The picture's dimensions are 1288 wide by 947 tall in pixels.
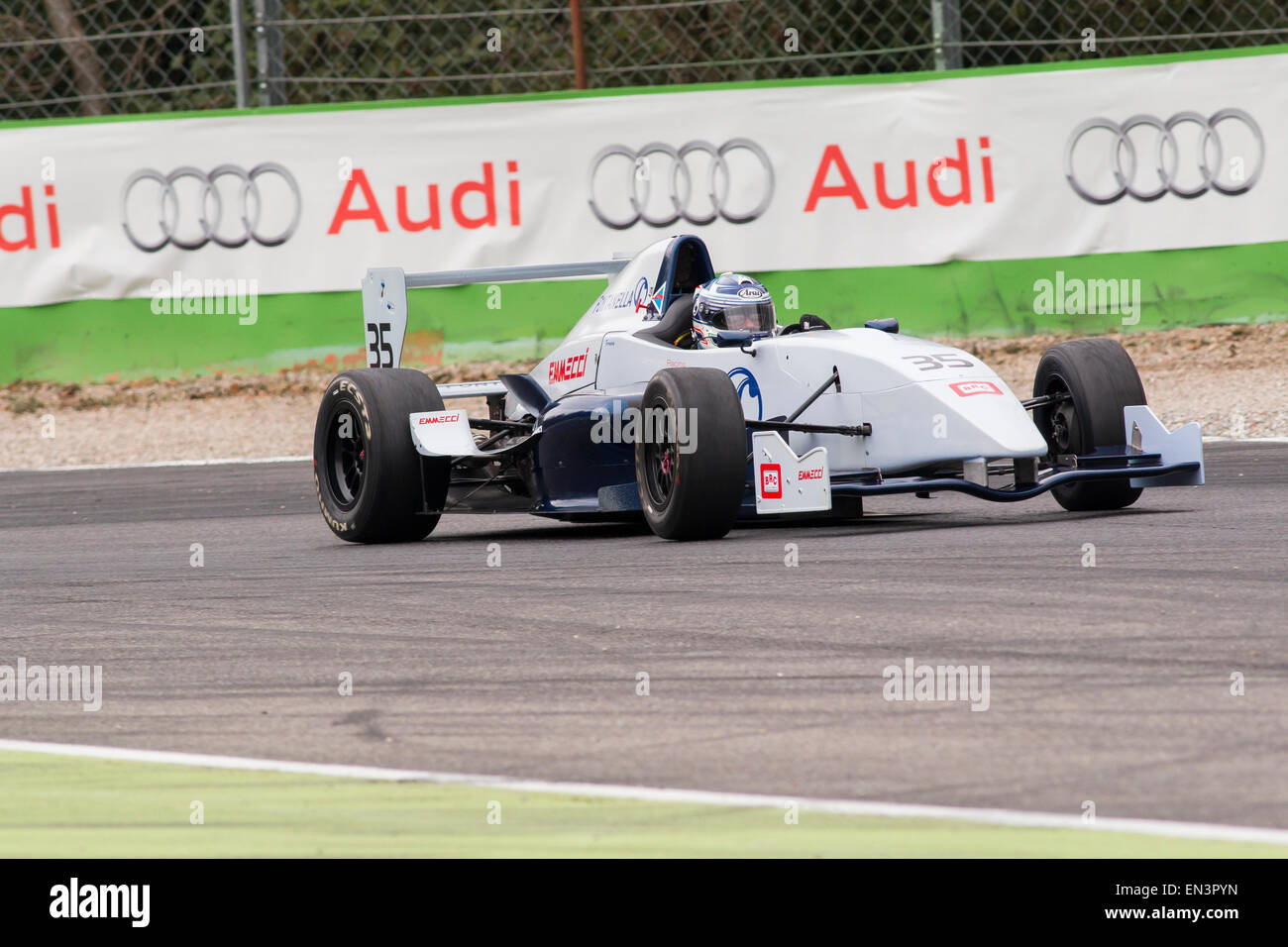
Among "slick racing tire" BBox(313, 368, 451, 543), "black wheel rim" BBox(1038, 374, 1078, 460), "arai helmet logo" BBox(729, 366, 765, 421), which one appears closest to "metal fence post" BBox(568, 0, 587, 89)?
"slick racing tire" BBox(313, 368, 451, 543)

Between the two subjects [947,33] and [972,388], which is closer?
[972,388]

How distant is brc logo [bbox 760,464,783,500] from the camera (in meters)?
8.85

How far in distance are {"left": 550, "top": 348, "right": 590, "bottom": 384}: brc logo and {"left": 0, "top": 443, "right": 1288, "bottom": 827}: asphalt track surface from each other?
34.1 inches

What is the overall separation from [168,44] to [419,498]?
377 inches

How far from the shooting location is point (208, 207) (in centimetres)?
1669

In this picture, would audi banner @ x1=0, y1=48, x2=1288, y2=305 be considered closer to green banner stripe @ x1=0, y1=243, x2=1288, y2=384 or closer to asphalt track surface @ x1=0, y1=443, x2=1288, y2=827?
green banner stripe @ x1=0, y1=243, x2=1288, y2=384

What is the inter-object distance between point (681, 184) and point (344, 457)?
6.23 m

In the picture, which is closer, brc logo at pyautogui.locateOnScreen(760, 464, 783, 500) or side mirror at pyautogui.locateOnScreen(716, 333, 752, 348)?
brc logo at pyautogui.locateOnScreen(760, 464, 783, 500)

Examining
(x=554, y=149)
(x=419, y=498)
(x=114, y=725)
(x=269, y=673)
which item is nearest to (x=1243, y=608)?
(x=269, y=673)

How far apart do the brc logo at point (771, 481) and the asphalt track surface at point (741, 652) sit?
0.30 meters

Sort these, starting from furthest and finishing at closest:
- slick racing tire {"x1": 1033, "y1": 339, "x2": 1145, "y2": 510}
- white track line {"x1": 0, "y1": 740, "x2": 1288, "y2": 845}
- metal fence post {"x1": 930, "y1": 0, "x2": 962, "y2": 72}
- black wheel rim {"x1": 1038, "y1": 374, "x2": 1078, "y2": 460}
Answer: metal fence post {"x1": 930, "y1": 0, "x2": 962, "y2": 72}, black wheel rim {"x1": 1038, "y1": 374, "x2": 1078, "y2": 460}, slick racing tire {"x1": 1033, "y1": 339, "x2": 1145, "y2": 510}, white track line {"x1": 0, "y1": 740, "x2": 1288, "y2": 845}

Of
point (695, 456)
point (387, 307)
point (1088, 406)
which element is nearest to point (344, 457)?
point (387, 307)

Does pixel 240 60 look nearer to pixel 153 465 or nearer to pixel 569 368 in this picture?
pixel 153 465

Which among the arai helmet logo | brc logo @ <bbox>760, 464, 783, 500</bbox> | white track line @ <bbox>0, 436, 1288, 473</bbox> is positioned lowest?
brc logo @ <bbox>760, 464, 783, 500</bbox>
